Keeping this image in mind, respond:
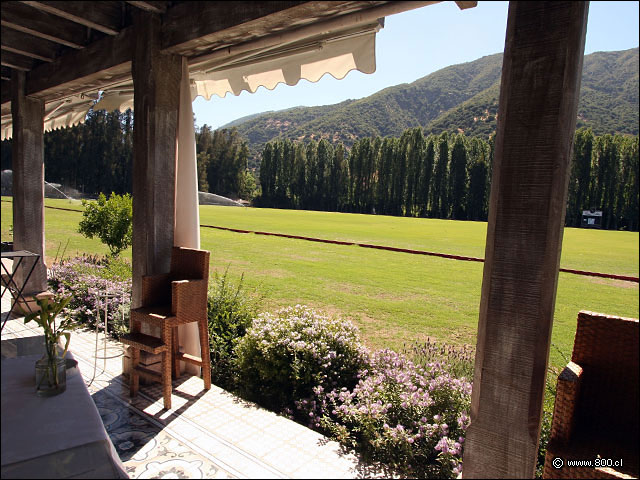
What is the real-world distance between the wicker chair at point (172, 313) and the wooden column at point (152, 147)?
16 centimetres

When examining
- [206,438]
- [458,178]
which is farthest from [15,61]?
[458,178]

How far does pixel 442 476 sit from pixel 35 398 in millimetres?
1866

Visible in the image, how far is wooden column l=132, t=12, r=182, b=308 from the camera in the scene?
2854mm

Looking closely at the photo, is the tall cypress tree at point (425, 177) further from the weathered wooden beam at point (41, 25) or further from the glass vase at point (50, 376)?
the glass vase at point (50, 376)

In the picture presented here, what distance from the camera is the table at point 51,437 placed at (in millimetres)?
1099

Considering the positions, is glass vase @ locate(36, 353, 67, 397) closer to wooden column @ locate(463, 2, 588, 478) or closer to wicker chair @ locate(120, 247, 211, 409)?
wicker chair @ locate(120, 247, 211, 409)

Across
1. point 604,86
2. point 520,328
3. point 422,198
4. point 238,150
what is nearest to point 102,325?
point 520,328

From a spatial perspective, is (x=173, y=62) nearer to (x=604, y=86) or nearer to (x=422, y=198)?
(x=604, y=86)

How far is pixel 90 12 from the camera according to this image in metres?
2.76

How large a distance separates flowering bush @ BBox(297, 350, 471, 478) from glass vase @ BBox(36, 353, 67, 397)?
58.6 inches

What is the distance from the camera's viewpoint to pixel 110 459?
1190mm

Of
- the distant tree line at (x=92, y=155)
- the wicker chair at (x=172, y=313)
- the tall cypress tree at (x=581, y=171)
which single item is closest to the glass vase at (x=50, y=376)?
the wicker chair at (x=172, y=313)

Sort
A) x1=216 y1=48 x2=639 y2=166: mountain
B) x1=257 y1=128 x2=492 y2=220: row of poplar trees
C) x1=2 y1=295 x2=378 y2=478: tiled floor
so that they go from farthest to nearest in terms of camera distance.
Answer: x1=216 y1=48 x2=639 y2=166: mountain < x1=257 y1=128 x2=492 y2=220: row of poplar trees < x1=2 y1=295 x2=378 y2=478: tiled floor

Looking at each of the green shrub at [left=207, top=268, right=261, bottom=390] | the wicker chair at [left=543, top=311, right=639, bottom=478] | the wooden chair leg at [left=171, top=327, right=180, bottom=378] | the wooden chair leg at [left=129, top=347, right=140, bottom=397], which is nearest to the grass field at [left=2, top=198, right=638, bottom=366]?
the wicker chair at [left=543, top=311, right=639, bottom=478]
